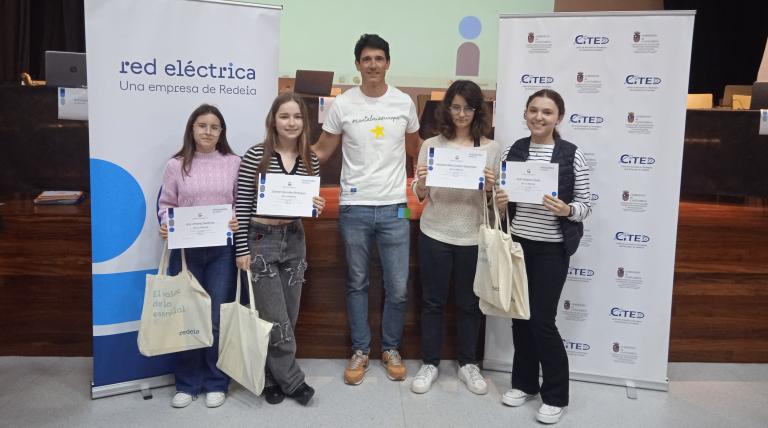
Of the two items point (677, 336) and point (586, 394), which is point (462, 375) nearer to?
point (586, 394)

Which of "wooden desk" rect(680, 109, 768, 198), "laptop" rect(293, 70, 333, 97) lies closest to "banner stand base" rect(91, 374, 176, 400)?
"laptop" rect(293, 70, 333, 97)

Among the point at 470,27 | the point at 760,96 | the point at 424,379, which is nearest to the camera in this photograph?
the point at 424,379

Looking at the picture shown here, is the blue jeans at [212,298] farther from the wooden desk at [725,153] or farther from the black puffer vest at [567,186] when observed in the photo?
the wooden desk at [725,153]

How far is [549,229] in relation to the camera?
245 centimetres

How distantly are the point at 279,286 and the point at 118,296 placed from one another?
791 mm

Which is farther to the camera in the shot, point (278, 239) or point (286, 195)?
point (278, 239)

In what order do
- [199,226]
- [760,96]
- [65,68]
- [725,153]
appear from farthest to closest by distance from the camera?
[760,96]
[725,153]
[65,68]
[199,226]

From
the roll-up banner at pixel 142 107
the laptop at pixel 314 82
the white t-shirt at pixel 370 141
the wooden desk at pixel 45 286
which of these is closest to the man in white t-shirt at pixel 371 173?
the white t-shirt at pixel 370 141

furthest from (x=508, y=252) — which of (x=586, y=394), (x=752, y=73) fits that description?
(x=752, y=73)

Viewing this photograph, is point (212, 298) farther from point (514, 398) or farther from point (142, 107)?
point (514, 398)

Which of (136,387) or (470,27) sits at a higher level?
(470,27)

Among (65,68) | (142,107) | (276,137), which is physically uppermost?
(65,68)

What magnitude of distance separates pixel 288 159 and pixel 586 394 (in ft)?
6.27

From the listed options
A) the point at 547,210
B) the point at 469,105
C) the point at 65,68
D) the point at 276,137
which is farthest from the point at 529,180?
the point at 65,68
